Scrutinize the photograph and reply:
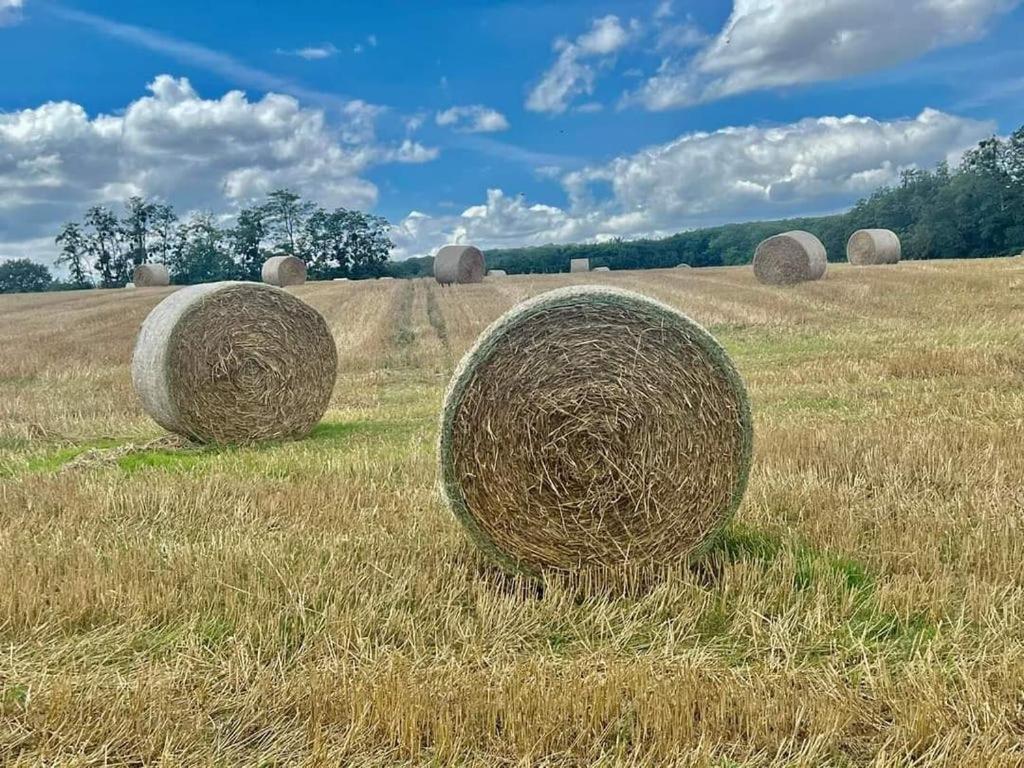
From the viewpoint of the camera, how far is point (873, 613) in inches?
156

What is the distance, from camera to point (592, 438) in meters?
4.64

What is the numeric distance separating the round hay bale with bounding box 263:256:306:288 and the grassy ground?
97.7 ft

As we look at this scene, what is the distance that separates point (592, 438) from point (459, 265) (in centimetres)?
2888

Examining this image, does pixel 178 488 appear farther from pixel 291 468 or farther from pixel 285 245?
pixel 285 245

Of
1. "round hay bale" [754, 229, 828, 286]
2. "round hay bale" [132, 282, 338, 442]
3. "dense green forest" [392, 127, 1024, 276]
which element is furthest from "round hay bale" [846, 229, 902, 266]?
"round hay bale" [132, 282, 338, 442]

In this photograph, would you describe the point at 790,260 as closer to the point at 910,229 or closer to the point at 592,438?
the point at 592,438

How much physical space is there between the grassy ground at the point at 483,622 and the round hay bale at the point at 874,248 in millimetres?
25957

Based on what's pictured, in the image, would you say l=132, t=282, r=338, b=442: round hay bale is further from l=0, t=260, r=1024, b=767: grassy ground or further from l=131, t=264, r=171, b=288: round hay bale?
l=131, t=264, r=171, b=288: round hay bale

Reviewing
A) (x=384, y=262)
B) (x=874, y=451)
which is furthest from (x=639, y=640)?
(x=384, y=262)

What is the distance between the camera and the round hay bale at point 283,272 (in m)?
36.9

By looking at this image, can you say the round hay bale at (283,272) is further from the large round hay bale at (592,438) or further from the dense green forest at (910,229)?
the large round hay bale at (592,438)

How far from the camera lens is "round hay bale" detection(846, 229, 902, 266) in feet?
105

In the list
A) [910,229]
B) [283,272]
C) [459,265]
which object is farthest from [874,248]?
A: [910,229]

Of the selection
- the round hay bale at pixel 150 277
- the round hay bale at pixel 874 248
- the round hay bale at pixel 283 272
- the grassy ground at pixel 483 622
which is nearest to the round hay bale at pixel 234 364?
the grassy ground at pixel 483 622
